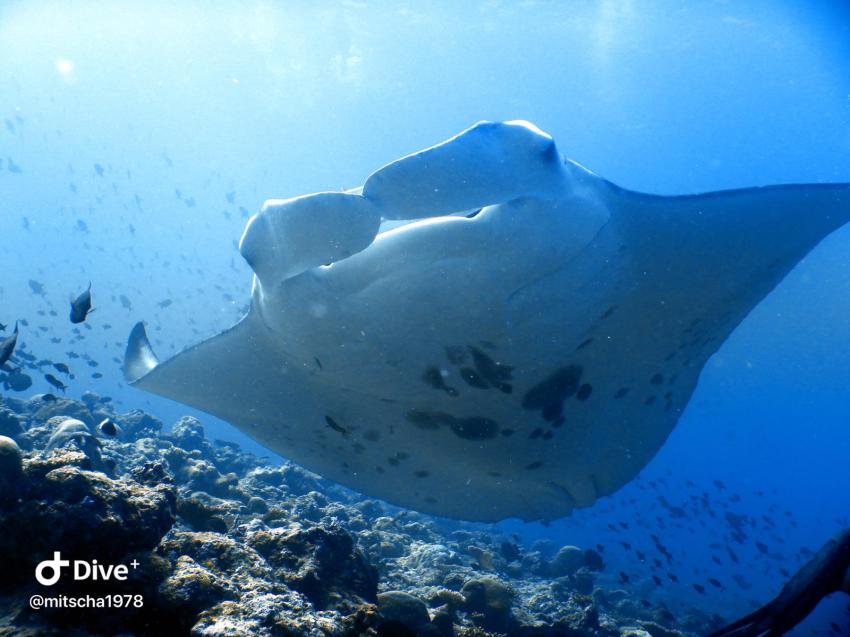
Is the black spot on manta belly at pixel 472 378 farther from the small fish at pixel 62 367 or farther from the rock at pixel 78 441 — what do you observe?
the small fish at pixel 62 367

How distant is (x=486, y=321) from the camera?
2.78m

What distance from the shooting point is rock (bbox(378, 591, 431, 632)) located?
165 inches

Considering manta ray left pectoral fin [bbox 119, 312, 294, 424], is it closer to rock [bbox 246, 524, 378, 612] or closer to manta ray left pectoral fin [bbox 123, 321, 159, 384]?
manta ray left pectoral fin [bbox 123, 321, 159, 384]

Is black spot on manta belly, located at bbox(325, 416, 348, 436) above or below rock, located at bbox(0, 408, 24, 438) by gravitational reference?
below

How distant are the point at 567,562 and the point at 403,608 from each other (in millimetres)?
11502

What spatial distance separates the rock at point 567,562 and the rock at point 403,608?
36.1ft

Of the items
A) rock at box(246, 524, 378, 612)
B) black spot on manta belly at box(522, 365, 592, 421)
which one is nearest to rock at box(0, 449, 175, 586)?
rock at box(246, 524, 378, 612)

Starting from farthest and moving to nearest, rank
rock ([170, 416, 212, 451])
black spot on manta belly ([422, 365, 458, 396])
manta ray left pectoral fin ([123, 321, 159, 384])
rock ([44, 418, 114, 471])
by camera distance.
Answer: rock ([170, 416, 212, 451]), rock ([44, 418, 114, 471]), manta ray left pectoral fin ([123, 321, 159, 384]), black spot on manta belly ([422, 365, 458, 396])

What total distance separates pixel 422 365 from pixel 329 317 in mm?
719

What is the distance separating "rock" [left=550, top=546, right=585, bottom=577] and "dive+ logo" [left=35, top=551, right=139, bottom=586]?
13.8 meters

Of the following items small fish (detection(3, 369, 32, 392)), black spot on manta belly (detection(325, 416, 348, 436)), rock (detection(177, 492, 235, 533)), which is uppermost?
small fish (detection(3, 369, 32, 392))

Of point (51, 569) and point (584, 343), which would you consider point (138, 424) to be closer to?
point (51, 569)

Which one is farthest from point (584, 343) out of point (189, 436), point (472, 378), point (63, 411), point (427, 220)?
point (189, 436)

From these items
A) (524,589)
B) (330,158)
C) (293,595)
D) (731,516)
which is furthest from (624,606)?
(330,158)
